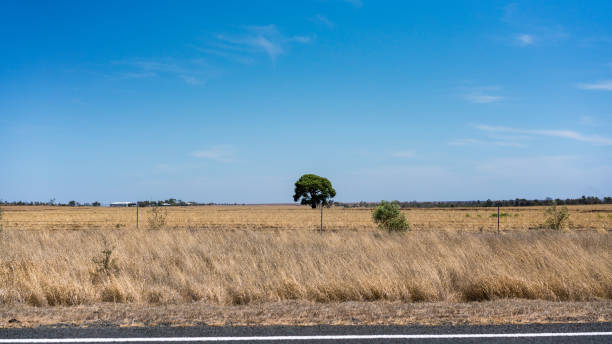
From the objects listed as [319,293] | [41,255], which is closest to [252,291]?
[319,293]

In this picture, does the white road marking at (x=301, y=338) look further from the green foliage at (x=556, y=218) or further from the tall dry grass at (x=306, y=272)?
the green foliage at (x=556, y=218)

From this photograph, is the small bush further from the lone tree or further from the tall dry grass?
the lone tree

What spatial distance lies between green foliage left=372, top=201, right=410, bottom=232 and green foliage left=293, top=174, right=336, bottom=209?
8335 cm

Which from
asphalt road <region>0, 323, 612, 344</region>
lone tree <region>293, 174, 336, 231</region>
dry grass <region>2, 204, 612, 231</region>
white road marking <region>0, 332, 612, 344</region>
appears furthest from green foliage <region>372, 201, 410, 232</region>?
lone tree <region>293, 174, 336, 231</region>

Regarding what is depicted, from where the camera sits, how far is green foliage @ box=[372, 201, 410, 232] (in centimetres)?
2056

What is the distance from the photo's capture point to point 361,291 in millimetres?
7531

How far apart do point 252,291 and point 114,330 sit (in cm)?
256

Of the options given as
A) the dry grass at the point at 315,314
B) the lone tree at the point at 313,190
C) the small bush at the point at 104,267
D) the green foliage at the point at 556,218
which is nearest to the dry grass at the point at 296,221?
the green foliage at the point at 556,218

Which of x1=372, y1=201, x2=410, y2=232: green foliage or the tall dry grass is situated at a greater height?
x1=372, y1=201, x2=410, y2=232: green foliage

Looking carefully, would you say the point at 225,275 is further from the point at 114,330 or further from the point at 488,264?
the point at 488,264

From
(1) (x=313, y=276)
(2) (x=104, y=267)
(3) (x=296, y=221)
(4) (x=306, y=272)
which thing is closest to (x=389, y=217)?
(4) (x=306, y=272)

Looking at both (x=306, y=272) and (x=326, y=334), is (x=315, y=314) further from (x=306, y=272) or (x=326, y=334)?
(x=306, y=272)

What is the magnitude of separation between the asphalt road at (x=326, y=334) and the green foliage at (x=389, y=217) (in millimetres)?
15129

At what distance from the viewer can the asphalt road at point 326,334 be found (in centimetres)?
479
